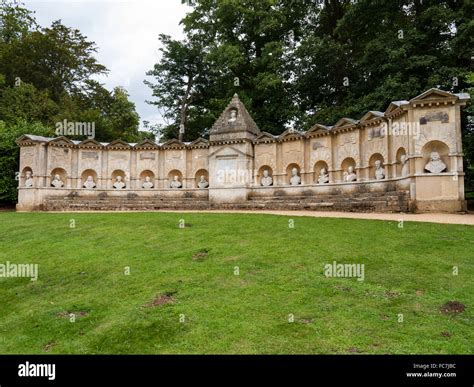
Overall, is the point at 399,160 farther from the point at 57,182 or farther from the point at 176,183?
the point at 57,182

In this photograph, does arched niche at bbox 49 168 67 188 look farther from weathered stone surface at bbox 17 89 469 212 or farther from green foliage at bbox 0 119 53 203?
green foliage at bbox 0 119 53 203

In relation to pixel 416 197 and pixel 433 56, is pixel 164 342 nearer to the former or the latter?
pixel 416 197

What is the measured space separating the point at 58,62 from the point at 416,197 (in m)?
46.2

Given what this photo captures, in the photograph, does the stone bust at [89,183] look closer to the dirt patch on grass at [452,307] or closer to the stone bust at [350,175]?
the stone bust at [350,175]

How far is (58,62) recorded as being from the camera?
45.9 m

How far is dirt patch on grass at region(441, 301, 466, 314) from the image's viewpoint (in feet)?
20.8

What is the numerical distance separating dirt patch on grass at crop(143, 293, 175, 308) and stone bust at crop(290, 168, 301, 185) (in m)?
17.8

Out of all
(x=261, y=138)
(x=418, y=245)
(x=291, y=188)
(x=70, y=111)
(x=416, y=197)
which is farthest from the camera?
(x=70, y=111)

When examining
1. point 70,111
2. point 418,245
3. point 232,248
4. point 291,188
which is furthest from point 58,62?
point 418,245

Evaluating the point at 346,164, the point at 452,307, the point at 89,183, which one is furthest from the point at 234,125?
the point at 452,307

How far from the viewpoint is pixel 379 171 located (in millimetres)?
20094

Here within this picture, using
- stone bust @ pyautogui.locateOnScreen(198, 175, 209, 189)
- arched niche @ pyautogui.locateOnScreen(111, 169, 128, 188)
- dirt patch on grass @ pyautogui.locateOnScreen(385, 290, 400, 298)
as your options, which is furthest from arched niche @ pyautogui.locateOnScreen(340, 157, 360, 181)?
arched niche @ pyautogui.locateOnScreen(111, 169, 128, 188)

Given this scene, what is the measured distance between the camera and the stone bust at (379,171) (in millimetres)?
19969

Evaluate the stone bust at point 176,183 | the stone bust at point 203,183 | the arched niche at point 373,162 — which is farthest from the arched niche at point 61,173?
the arched niche at point 373,162
